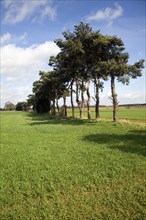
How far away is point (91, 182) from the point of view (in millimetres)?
8844

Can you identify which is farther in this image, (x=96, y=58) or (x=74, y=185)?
(x=96, y=58)

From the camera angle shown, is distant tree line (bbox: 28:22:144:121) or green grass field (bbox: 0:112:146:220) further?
distant tree line (bbox: 28:22:144:121)

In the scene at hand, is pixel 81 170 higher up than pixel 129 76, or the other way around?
pixel 129 76

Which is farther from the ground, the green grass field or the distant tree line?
the distant tree line

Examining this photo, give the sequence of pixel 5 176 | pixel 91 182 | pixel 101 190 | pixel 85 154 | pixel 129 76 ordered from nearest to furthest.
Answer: pixel 101 190
pixel 91 182
pixel 5 176
pixel 85 154
pixel 129 76

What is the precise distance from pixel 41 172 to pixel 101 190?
2.79 m

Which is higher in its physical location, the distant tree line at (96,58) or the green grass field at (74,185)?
the distant tree line at (96,58)

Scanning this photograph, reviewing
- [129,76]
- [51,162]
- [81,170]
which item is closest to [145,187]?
[81,170]

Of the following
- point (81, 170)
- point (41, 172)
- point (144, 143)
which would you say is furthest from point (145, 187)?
point (144, 143)

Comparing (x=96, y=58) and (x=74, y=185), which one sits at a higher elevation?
(x=96, y=58)

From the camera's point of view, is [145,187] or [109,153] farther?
[109,153]

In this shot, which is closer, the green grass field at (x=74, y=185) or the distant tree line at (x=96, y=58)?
the green grass field at (x=74, y=185)

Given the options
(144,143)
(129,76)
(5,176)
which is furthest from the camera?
(129,76)

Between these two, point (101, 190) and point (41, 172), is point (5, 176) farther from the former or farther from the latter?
point (101, 190)
